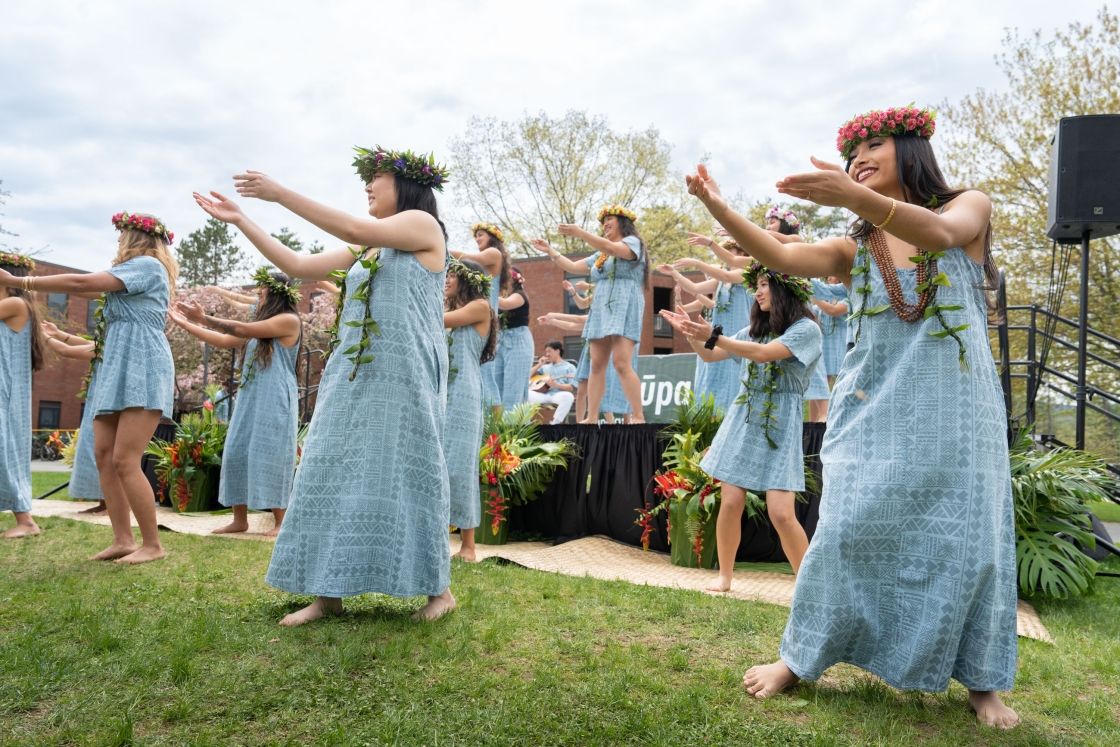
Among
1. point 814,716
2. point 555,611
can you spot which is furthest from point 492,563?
point 814,716

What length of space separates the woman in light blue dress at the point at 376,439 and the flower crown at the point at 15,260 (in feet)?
10.8

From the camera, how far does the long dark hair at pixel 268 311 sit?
19.0 ft

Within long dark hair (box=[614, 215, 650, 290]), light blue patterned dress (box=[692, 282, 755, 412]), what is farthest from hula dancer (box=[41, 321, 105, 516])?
light blue patterned dress (box=[692, 282, 755, 412])

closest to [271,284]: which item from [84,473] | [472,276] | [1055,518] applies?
[472,276]

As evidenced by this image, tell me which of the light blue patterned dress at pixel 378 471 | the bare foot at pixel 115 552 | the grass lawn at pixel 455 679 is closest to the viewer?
the grass lawn at pixel 455 679

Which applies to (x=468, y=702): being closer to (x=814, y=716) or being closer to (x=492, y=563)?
(x=814, y=716)

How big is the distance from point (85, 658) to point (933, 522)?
264 cm

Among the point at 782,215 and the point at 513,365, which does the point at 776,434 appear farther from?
the point at 513,365

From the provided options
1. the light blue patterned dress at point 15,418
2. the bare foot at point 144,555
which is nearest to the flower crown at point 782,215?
the bare foot at point 144,555

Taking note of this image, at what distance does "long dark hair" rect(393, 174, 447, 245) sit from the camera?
336 centimetres

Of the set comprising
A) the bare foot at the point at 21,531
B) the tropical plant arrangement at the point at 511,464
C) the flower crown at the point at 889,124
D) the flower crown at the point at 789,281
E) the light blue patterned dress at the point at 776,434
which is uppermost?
the flower crown at the point at 889,124

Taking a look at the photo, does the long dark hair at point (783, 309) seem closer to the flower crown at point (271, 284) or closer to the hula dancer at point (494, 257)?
the hula dancer at point (494, 257)

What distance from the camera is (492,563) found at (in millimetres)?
4980

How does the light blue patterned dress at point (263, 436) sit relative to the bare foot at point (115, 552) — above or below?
above
